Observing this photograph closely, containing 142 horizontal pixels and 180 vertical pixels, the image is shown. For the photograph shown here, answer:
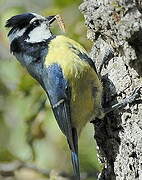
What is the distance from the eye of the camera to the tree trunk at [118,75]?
8.48ft

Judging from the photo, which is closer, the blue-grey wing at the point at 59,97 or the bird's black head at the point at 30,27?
the blue-grey wing at the point at 59,97

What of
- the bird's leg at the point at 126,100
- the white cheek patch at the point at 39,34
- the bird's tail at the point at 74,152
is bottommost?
the bird's tail at the point at 74,152

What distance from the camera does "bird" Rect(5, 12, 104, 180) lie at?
3240 millimetres

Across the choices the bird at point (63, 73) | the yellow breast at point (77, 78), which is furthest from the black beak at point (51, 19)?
the yellow breast at point (77, 78)

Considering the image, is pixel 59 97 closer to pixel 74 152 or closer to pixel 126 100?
pixel 74 152

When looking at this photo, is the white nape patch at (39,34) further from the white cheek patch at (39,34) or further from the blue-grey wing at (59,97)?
the blue-grey wing at (59,97)

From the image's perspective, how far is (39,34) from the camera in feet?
11.3

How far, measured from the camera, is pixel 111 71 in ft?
10.4

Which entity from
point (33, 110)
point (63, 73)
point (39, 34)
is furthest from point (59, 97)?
point (39, 34)

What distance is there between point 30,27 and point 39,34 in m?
0.09

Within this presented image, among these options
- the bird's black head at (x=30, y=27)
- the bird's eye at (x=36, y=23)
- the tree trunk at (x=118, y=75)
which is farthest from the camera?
the bird's eye at (x=36, y=23)

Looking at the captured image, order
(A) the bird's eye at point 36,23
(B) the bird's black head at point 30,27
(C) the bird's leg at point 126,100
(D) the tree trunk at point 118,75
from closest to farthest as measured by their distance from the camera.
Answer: (D) the tree trunk at point 118,75, (C) the bird's leg at point 126,100, (B) the bird's black head at point 30,27, (A) the bird's eye at point 36,23

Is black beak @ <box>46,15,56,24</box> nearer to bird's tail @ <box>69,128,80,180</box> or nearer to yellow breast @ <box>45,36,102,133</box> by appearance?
yellow breast @ <box>45,36,102,133</box>

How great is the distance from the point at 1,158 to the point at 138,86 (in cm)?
125
